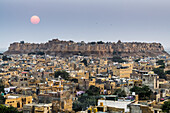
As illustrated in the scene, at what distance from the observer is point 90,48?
10181 cm

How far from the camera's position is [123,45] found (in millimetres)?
105438

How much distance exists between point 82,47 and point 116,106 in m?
88.0

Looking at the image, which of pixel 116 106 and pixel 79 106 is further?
pixel 79 106

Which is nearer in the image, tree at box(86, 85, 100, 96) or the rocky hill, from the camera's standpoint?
tree at box(86, 85, 100, 96)

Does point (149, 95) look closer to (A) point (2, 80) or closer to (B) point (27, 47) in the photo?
(A) point (2, 80)

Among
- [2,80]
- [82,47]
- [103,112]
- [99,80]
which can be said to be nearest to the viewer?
[103,112]

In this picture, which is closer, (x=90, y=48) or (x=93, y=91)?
(x=93, y=91)

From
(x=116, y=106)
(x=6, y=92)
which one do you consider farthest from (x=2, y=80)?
(x=116, y=106)

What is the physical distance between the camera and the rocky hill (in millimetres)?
100875

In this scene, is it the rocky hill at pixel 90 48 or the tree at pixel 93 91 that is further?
the rocky hill at pixel 90 48

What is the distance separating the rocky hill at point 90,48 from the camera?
10088cm

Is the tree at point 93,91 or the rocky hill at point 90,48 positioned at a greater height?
the rocky hill at point 90,48

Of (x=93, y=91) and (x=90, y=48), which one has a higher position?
(x=90, y=48)

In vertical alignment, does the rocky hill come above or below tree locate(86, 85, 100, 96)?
above
